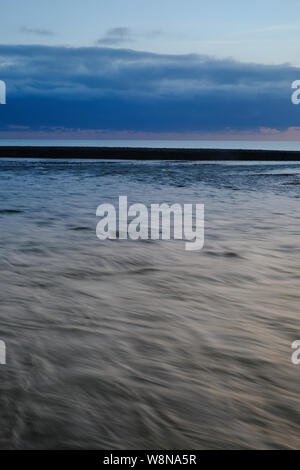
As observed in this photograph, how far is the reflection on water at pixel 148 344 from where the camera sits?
2457mm

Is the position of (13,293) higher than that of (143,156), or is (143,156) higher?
(143,156)

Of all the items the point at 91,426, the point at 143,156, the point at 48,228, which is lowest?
the point at 91,426

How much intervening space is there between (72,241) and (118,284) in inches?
99.5

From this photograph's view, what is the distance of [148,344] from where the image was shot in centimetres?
351

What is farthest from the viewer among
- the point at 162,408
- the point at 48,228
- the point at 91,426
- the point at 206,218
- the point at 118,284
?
the point at 206,218

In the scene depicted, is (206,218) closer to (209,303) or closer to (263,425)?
(209,303)

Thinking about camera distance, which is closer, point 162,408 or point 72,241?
point 162,408

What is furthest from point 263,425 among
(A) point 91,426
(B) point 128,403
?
(A) point 91,426

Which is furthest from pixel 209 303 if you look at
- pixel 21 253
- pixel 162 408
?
pixel 21 253

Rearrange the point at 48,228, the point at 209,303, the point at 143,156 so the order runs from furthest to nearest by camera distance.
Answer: the point at 143,156 < the point at 48,228 < the point at 209,303

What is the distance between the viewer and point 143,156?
60312mm

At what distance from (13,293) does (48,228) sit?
4.12m

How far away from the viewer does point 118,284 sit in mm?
5211

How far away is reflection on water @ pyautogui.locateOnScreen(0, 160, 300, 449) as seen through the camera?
246cm
